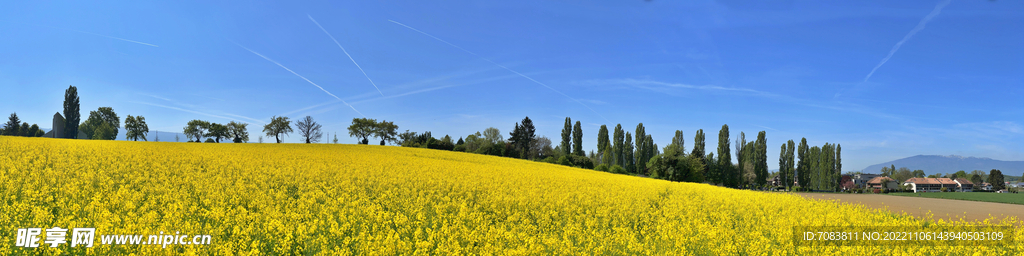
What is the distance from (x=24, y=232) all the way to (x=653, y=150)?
7495cm

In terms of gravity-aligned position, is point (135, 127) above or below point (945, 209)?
above

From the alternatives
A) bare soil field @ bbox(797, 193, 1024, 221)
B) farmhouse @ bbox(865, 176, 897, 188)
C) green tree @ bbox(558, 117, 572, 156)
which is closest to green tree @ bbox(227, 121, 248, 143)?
green tree @ bbox(558, 117, 572, 156)

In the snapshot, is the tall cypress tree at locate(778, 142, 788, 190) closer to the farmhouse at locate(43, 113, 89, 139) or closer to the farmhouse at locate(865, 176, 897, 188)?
the farmhouse at locate(865, 176, 897, 188)

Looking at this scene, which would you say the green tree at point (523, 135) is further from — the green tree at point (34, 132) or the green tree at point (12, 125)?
the green tree at point (12, 125)

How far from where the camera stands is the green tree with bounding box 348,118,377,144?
8350 cm

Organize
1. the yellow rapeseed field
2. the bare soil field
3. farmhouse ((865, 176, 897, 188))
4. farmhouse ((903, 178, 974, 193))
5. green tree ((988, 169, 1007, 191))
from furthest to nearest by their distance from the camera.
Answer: farmhouse ((865, 176, 897, 188))
farmhouse ((903, 178, 974, 193))
green tree ((988, 169, 1007, 191))
the bare soil field
the yellow rapeseed field

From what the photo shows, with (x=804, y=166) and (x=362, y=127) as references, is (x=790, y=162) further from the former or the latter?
(x=362, y=127)

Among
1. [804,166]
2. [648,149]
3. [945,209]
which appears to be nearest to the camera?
[945,209]

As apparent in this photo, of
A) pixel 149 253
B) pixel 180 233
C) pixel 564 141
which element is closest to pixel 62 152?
pixel 180 233

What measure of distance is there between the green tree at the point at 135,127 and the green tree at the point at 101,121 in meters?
1.98

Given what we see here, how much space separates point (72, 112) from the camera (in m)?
61.2

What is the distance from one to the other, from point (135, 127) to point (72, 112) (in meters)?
19.4

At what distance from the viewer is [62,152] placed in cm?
1625

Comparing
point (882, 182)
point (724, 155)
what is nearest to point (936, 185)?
point (882, 182)
